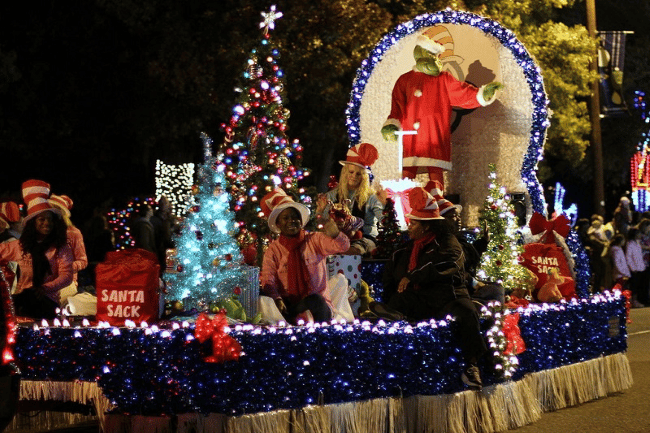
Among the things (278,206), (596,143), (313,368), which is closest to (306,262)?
(278,206)

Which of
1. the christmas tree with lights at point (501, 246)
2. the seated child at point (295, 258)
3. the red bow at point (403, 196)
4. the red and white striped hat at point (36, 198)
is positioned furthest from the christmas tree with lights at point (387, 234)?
the red and white striped hat at point (36, 198)

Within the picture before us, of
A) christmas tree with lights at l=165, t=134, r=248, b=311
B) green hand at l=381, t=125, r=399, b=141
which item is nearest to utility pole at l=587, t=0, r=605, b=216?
green hand at l=381, t=125, r=399, b=141

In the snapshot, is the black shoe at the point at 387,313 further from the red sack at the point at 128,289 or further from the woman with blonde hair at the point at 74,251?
the woman with blonde hair at the point at 74,251

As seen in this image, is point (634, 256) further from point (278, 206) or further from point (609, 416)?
point (278, 206)

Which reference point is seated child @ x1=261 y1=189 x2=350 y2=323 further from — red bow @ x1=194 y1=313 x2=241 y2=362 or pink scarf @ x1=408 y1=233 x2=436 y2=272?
red bow @ x1=194 y1=313 x2=241 y2=362

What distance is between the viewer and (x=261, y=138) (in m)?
13.1

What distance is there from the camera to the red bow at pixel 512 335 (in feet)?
31.6

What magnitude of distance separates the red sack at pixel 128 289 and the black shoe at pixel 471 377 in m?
2.39

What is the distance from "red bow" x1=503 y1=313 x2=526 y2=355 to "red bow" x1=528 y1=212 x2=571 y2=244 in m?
2.84

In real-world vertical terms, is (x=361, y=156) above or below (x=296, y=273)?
above

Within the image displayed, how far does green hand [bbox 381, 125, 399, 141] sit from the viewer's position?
1468 centimetres

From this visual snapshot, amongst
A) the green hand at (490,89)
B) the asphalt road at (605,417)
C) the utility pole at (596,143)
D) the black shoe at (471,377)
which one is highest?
the utility pole at (596,143)

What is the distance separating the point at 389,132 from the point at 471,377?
5966mm

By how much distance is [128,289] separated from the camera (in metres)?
8.70
